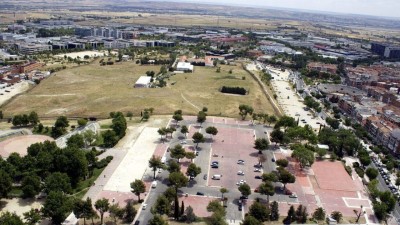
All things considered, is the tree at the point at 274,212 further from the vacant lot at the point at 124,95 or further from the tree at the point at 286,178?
the vacant lot at the point at 124,95

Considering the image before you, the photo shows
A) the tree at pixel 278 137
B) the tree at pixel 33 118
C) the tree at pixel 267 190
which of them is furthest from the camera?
the tree at pixel 33 118

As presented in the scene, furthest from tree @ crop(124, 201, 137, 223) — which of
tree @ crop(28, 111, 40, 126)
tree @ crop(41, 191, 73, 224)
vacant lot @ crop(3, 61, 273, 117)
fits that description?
vacant lot @ crop(3, 61, 273, 117)

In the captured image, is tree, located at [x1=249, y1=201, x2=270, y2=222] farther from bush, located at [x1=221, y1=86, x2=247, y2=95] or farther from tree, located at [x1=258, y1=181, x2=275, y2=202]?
bush, located at [x1=221, y1=86, x2=247, y2=95]

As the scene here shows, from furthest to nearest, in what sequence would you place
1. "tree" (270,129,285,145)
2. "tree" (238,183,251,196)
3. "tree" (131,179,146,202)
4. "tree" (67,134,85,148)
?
"tree" (270,129,285,145), "tree" (67,134,85,148), "tree" (238,183,251,196), "tree" (131,179,146,202)

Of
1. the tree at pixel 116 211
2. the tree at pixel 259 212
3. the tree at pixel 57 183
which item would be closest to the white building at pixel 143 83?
the tree at pixel 57 183

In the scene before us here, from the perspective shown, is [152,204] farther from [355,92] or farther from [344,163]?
[355,92]
